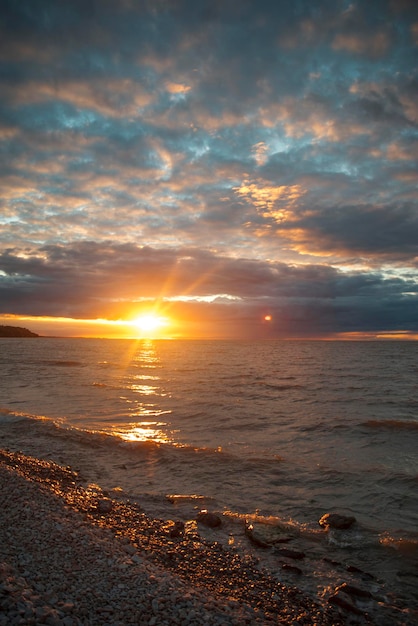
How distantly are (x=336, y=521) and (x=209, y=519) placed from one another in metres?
3.21

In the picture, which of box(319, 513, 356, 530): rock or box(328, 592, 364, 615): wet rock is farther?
box(319, 513, 356, 530): rock

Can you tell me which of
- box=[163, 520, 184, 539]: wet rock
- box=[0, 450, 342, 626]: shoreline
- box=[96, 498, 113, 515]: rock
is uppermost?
box=[0, 450, 342, 626]: shoreline

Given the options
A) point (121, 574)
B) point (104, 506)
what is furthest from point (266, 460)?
point (121, 574)

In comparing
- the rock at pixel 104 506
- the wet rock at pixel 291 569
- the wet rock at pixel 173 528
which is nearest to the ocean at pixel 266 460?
the wet rock at pixel 291 569

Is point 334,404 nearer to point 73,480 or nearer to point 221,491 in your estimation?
point 221,491

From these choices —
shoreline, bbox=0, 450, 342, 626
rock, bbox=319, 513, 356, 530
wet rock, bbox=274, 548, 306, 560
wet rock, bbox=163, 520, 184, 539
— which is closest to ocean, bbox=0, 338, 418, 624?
rock, bbox=319, 513, 356, 530

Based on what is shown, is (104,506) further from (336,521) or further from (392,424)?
(392,424)

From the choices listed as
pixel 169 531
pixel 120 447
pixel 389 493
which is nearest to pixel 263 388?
pixel 120 447

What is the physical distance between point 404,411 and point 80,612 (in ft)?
82.5

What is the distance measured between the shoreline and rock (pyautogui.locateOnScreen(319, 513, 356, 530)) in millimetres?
2840

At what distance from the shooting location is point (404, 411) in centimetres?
2511

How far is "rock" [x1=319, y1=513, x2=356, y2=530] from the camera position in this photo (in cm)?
Result: 936

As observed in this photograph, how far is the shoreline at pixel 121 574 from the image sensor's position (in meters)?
5.04

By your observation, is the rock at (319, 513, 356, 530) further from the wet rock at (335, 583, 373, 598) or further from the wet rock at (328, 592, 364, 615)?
the wet rock at (328, 592, 364, 615)
